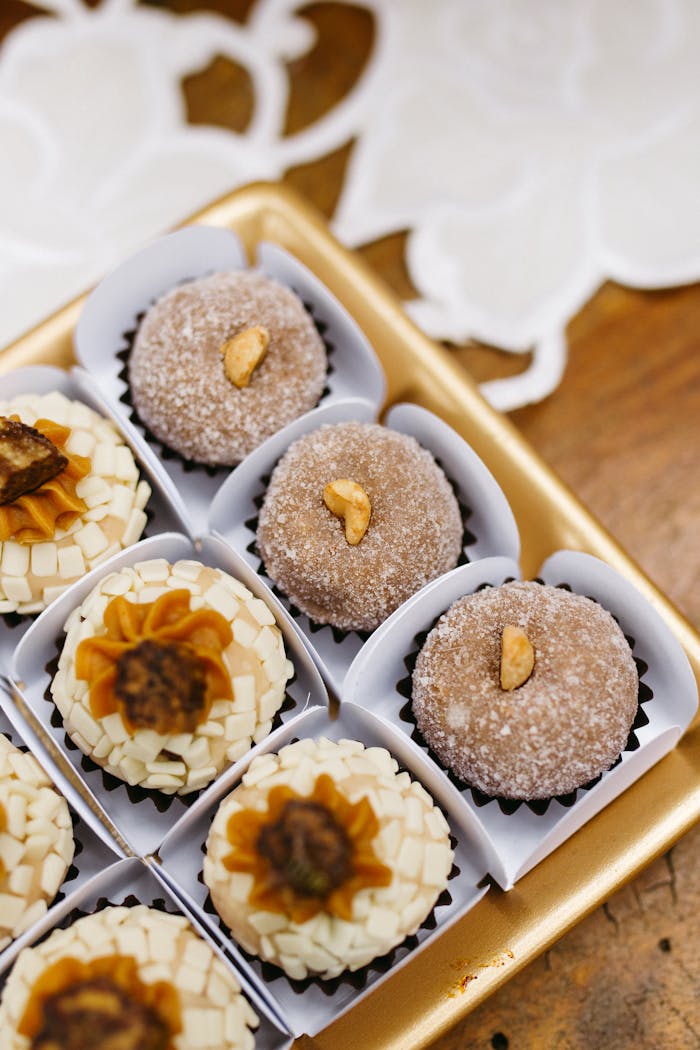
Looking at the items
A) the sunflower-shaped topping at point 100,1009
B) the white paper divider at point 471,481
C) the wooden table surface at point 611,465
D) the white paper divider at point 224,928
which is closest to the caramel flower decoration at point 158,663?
the white paper divider at point 224,928

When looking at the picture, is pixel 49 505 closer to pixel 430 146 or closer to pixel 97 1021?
pixel 97 1021

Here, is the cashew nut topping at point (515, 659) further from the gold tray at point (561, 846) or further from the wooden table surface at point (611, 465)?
the wooden table surface at point (611, 465)

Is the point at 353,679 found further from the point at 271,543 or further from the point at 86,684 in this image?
the point at 86,684

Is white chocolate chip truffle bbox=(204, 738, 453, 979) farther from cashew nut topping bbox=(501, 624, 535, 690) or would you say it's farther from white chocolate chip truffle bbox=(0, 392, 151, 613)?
white chocolate chip truffle bbox=(0, 392, 151, 613)

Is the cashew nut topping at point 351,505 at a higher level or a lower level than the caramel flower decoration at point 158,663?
higher

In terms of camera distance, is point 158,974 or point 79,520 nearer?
point 158,974

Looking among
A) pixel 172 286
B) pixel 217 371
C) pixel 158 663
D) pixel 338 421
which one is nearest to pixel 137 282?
pixel 172 286

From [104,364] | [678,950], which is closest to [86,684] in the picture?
[104,364]
